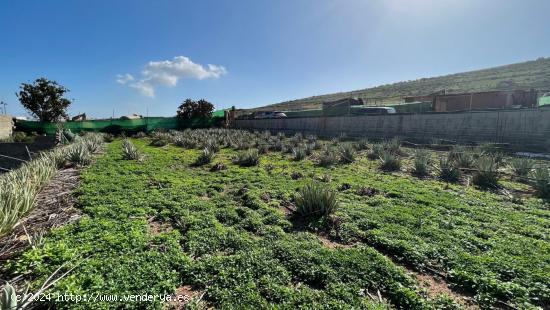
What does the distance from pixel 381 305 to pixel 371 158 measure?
30.6 feet

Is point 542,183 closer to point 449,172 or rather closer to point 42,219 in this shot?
point 449,172

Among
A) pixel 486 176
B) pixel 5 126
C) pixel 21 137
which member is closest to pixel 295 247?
pixel 486 176

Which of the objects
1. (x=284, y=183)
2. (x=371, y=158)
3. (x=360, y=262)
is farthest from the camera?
(x=371, y=158)

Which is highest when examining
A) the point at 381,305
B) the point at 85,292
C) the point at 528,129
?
the point at 528,129

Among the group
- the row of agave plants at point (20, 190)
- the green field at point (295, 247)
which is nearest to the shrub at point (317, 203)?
the green field at point (295, 247)

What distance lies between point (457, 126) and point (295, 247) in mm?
14106

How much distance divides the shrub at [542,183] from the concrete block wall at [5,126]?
29.1 m

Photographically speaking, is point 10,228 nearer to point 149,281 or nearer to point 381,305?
point 149,281

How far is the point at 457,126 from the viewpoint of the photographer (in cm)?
1416

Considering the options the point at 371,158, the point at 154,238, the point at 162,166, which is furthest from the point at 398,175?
the point at 162,166

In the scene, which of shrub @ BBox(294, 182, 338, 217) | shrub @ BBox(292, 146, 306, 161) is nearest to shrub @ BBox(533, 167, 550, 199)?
shrub @ BBox(294, 182, 338, 217)

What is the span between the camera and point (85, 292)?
265 cm

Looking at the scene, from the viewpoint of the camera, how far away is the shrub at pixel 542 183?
21.1 ft

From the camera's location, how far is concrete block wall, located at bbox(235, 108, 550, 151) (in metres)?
11.6
